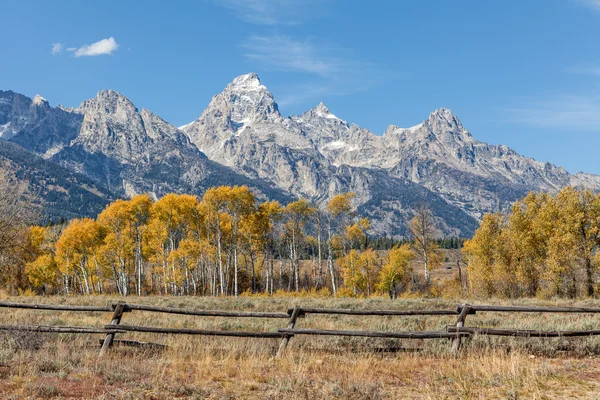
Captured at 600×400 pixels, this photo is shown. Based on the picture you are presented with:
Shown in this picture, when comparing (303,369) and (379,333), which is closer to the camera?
(303,369)

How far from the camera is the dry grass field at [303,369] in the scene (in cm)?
758

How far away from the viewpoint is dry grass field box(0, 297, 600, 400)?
7582 millimetres

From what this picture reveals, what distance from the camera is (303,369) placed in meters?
9.00

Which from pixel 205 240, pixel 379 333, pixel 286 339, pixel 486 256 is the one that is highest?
pixel 205 240

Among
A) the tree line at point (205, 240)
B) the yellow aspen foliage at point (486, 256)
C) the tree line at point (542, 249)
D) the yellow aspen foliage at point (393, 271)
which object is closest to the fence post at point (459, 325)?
the tree line at point (542, 249)

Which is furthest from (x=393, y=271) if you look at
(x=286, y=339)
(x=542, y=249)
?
(x=286, y=339)

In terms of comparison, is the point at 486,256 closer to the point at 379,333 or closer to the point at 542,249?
the point at 542,249

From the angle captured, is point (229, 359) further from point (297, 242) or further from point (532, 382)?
point (297, 242)

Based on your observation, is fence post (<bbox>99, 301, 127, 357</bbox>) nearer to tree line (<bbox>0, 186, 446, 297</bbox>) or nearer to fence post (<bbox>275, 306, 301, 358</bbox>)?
fence post (<bbox>275, 306, 301, 358</bbox>)

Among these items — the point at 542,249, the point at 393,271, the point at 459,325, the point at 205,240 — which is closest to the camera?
the point at 459,325

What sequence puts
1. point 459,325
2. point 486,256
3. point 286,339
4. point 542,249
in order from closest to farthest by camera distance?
point 286,339
point 459,325
point 542,249
point 486,256

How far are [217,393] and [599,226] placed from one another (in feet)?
133

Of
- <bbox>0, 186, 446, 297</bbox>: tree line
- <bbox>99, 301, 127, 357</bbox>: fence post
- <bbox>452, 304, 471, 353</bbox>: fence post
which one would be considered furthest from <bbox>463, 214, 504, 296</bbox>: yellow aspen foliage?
<bbox>99, 301, 127, 357</bbox>: fence post

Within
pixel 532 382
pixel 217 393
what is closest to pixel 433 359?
pixel 532 382
